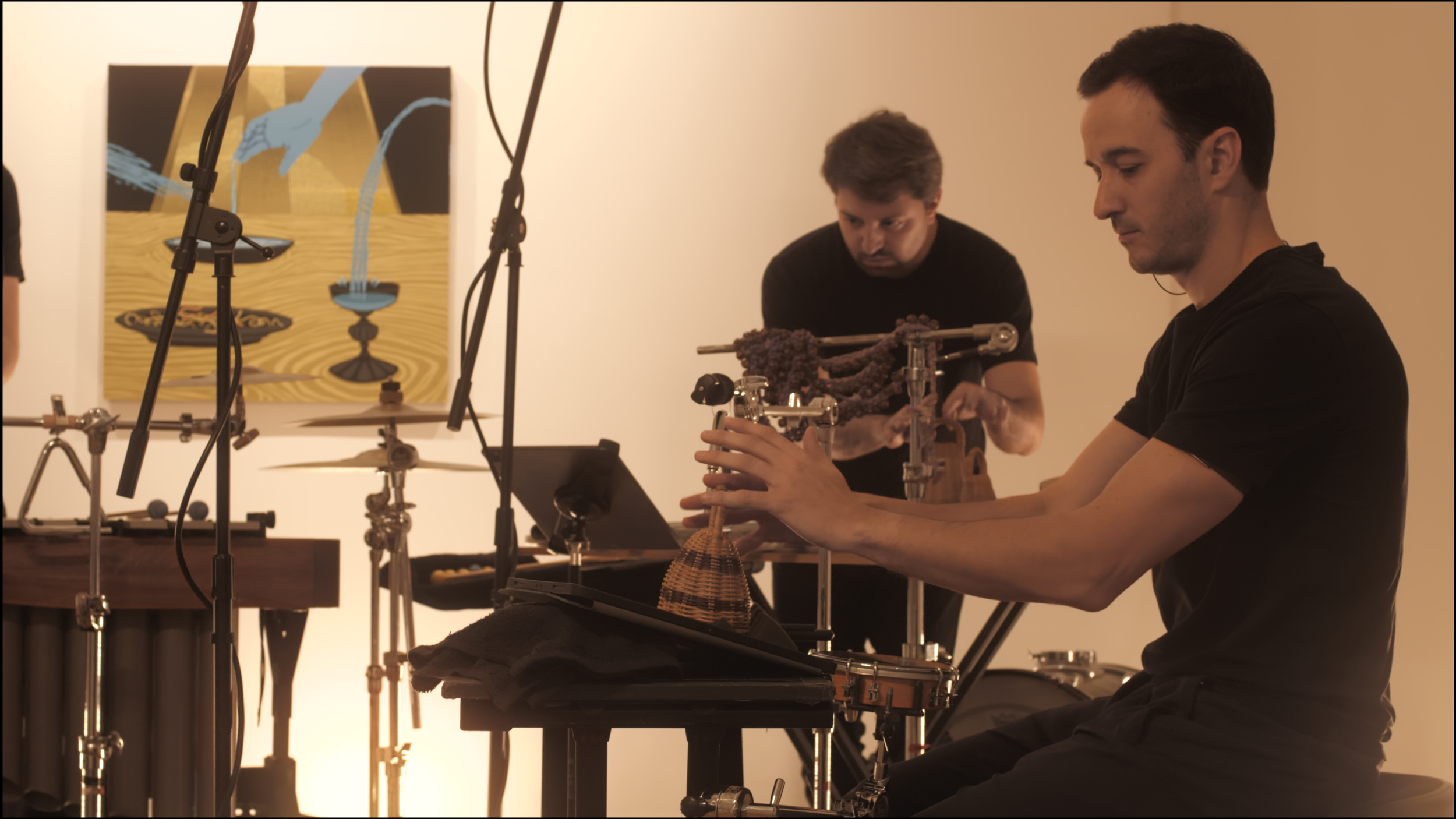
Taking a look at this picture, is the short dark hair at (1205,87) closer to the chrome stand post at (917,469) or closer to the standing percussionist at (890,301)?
the chrome stand post at (917,469)

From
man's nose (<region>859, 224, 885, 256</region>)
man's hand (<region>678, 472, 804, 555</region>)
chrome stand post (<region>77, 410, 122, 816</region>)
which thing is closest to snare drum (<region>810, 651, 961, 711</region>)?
man's hand (<region>678, 472, 804, 555</region>)

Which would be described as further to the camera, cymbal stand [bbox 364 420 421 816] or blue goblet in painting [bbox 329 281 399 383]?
blue goblet in painting [bbox 329 281 399 383]

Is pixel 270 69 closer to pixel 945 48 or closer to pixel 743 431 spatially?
pixel 945 48

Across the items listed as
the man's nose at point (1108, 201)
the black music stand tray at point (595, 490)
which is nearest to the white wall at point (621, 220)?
the black music stand tray at point (595, 490)

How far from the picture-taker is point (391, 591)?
2955mm

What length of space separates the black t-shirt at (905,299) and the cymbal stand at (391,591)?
1.04 m

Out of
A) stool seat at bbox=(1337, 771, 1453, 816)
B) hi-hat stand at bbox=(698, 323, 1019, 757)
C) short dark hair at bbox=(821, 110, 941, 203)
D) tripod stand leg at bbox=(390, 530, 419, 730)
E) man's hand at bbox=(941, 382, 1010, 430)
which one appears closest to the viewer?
stool seat at bbox=(1337, 771, 1453, 816)

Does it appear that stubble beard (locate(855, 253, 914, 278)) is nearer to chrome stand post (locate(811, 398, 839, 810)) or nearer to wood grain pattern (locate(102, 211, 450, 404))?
chrome stand post (locate(811, 398, 839, 810))

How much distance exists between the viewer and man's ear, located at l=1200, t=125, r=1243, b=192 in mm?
1377

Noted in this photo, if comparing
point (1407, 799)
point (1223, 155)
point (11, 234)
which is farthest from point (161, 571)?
point (1407, 799)

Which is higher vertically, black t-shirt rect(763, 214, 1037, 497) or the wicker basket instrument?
black t-shirt rect(763, 214, 1037, 497)

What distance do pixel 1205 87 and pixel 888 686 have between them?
907mm

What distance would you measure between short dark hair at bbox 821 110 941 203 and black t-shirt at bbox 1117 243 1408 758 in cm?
→ 139

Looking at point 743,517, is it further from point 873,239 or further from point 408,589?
point 408,589
